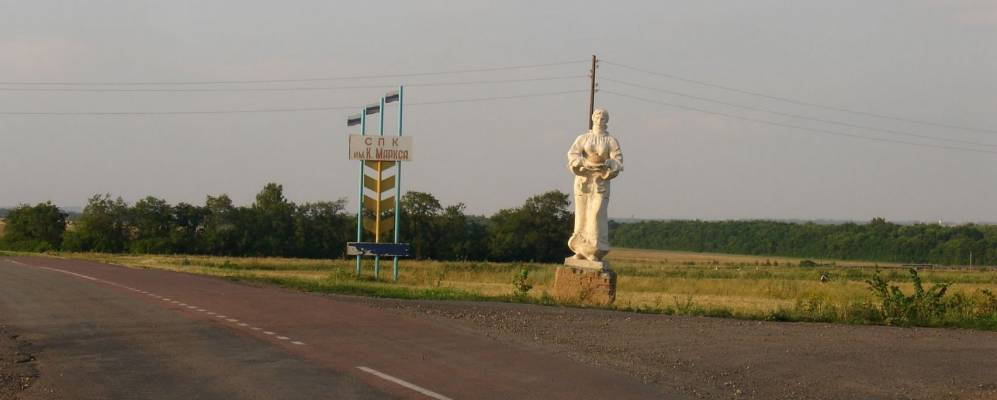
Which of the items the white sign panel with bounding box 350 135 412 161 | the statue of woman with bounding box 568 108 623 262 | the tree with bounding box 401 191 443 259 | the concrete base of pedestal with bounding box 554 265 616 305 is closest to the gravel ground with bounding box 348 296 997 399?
the concrete base of pedestal with bounding box 554 265 616 305

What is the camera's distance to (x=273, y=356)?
1362 cm

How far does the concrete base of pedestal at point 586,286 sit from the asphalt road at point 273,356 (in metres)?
4.64

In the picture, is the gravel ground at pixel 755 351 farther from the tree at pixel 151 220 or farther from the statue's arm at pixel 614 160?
the tree at pixel 151 220

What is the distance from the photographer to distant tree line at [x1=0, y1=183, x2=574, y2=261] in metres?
76.3

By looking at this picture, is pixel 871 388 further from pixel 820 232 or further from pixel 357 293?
pixel 820 232

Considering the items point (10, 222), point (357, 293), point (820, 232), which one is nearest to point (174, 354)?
point (357, 293)

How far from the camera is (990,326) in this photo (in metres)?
19.0

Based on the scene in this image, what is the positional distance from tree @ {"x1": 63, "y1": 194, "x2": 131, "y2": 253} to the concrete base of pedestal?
5987 cm

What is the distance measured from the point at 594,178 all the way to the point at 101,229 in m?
62.9

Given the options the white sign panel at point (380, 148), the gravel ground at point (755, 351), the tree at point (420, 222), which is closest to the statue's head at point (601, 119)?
the gravel ground at point (755, 351)

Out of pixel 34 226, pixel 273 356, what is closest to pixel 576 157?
pixel 273 356

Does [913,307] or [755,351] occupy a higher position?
[913,307]

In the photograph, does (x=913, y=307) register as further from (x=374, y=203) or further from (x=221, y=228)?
(x=221, y=228)

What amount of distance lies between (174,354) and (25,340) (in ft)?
9.39
